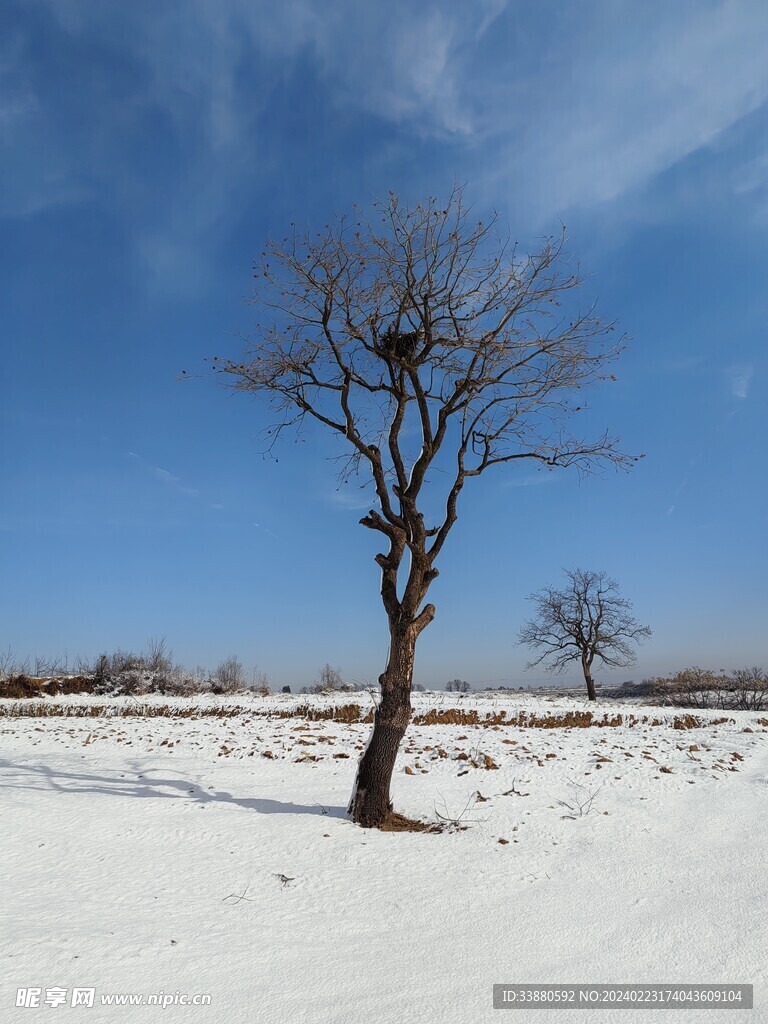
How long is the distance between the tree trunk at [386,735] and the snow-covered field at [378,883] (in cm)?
30

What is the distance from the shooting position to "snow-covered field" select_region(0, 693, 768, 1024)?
136 inches

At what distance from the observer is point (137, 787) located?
7754 millimetres

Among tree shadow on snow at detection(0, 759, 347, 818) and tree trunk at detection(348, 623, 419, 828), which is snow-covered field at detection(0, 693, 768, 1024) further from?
tree trunk at detection(348, 623, 419, 828)

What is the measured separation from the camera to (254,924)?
4.21 m

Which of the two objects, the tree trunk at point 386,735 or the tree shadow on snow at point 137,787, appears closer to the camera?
the tree trunk at point 386,735

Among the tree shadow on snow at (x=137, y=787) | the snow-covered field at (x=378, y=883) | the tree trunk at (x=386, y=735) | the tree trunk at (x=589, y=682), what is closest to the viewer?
the snow-covered field at (x=378, y=883)

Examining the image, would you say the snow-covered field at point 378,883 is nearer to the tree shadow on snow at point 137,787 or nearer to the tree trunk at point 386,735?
the tree shadow on snow at point 137,787

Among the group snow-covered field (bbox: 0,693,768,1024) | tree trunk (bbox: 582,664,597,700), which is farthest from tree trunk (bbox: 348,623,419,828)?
tree trunk (bbox: 582,664,597,700)

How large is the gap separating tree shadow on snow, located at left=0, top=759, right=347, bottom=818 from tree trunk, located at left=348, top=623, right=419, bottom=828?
391 mm

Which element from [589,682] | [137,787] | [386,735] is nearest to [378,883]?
[386,735]

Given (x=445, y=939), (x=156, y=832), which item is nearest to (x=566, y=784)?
(x=445, y=939)

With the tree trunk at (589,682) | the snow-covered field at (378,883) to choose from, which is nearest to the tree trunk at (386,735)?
the snow-covered field at (378,883)

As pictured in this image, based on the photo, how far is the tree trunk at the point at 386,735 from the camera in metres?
6.57

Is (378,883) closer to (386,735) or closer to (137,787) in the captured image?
(386,735)
